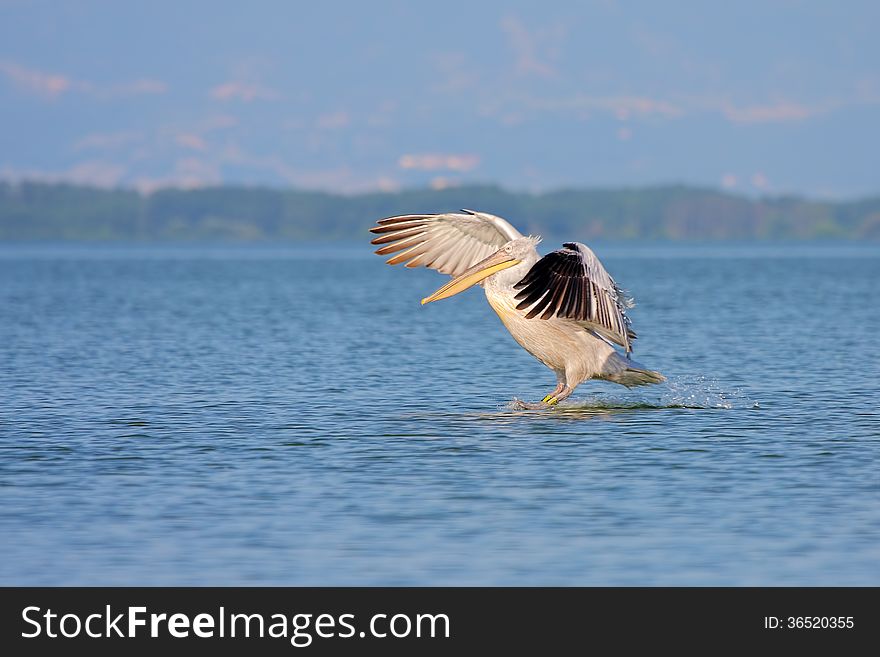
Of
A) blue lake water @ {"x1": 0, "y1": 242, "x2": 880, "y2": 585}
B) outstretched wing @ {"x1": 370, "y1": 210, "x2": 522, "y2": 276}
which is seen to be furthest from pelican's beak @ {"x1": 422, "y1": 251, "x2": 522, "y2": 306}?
blue lake water @ {"x1": 0, "y1": 242, "x2": 880, "y2": 585}

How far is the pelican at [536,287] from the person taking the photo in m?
14.1

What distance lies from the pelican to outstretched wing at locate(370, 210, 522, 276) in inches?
0.4

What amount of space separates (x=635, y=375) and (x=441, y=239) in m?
2.73

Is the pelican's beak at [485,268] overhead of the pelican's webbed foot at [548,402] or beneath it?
overhead

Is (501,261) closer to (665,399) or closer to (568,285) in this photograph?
(568,285)

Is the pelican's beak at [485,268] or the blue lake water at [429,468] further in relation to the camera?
the pelican's beak at [485,268]

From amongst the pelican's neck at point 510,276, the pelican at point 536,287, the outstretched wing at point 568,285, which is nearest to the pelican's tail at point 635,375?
the pelican at point 536,287

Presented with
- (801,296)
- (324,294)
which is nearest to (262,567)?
(801,296)

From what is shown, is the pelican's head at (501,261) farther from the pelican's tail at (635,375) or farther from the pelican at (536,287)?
the pelican's tail at (635,375)

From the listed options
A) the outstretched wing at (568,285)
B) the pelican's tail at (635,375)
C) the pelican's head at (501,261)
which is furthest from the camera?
the pelican's tail at (635,375)

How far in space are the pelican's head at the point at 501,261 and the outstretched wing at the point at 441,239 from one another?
0.69 meters

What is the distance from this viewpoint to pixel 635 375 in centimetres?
1627

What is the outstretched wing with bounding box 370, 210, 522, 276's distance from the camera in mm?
16516

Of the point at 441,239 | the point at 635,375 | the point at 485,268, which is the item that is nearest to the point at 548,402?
the point at 635,375
